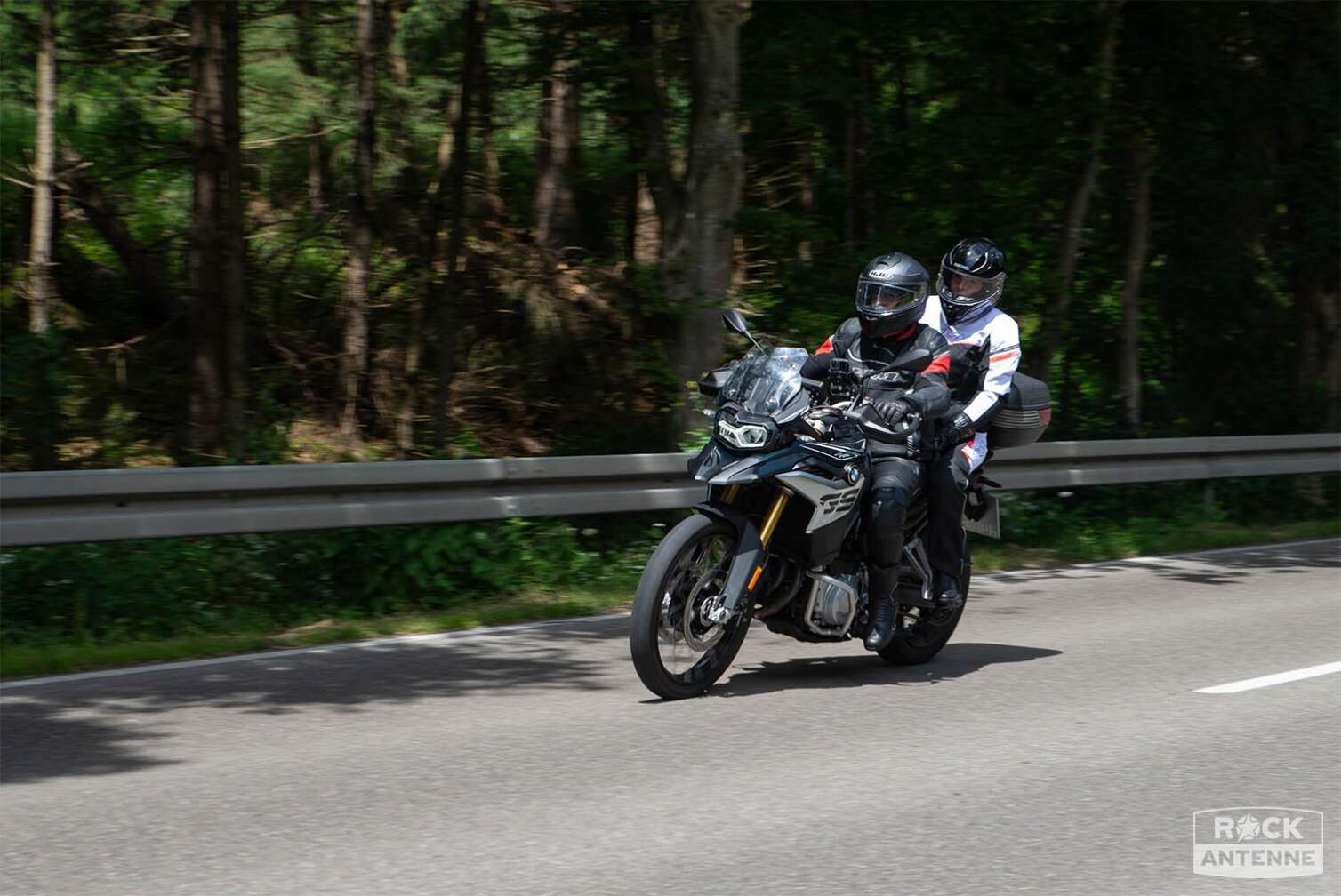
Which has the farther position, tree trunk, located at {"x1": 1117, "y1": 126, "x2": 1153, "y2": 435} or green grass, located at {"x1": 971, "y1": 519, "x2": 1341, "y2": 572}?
tree trunk, located at {"x1": 1117, "y1": 126, "x2": 1153, "y2": 435}

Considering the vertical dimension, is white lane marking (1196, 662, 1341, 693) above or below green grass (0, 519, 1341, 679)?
below

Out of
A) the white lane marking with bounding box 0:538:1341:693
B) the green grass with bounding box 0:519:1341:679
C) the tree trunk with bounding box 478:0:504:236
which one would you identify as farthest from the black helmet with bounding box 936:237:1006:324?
the tree trunk with bounding box 478:0:504:236

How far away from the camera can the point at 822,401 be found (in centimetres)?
721

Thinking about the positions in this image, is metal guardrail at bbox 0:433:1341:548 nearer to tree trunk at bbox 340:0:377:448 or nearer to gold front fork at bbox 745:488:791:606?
gold front fork at bbox 745:488:791:606

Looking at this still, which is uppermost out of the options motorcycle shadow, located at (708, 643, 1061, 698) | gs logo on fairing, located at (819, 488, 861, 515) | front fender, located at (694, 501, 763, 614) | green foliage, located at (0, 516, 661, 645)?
gs logo on fairing, located at (819, 488, 861, 515)

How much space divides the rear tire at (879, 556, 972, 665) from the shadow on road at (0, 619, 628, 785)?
4.63 feet

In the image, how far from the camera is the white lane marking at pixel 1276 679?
7.34 metres

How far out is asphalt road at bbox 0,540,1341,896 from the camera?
460 cm

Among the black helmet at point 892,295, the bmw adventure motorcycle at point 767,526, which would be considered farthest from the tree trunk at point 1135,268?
the bmw adventure motorcycle at point 767,526

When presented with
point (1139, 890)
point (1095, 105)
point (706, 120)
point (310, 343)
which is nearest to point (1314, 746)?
point (1139, 890)

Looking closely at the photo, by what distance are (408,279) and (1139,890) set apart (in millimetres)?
12934

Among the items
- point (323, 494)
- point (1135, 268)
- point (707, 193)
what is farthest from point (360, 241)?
point (1135, 268)

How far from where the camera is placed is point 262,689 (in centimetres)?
712

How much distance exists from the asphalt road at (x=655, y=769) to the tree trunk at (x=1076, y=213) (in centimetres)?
841
